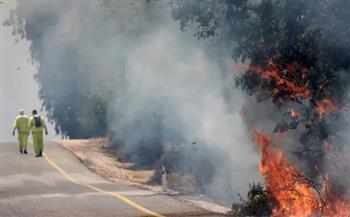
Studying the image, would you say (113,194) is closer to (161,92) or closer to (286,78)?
(286,78)

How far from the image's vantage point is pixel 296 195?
10.4 metres

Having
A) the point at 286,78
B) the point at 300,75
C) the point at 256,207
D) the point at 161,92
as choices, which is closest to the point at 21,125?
the point at 161,92

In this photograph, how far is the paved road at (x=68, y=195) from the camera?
1132 centimetres

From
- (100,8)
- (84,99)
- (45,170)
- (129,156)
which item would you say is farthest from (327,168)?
(84,99)

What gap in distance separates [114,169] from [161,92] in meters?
4.15

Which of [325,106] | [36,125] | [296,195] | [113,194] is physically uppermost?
[36,125]

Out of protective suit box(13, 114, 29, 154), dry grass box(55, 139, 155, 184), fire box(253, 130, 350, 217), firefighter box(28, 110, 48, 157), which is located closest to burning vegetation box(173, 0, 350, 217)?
fire box(253, 130, 350, 217)

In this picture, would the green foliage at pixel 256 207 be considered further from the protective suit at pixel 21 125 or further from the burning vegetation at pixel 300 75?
the protective suit at pixel 21 125

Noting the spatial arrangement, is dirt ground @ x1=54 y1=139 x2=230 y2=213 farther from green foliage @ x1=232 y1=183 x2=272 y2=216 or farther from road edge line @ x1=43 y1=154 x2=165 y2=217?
road edge line @ x1=43 y1=154 x2=165 y2=217

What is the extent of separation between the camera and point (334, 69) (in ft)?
31.7

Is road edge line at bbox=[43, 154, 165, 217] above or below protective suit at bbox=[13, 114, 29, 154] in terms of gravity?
below

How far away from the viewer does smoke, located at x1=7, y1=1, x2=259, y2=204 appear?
64.9ft

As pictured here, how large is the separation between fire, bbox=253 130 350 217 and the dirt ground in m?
1.26

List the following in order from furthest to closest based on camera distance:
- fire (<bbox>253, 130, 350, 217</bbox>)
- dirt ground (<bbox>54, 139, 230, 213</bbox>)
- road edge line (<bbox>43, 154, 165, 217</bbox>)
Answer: dirt ground (<bbox>54, 139, 230, 213</bbox>) < road edge line (<bbox>43, 154, 165, 217</bbox>) < fire (<bbox>253, 130, 350, 217</bbox>)
